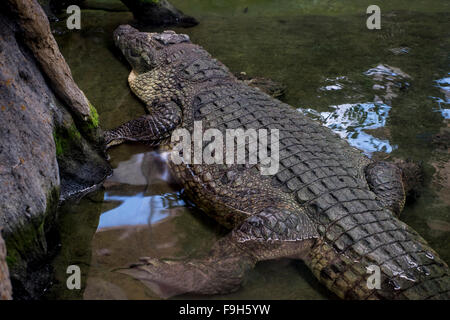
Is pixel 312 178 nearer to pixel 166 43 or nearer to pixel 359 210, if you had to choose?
pixel 359 210

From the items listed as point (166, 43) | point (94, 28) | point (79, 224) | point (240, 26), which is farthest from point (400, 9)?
point (79, 224)

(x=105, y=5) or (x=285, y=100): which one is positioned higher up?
(x=105, y=5)

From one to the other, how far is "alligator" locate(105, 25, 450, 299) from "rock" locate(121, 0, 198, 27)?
9.70 feet

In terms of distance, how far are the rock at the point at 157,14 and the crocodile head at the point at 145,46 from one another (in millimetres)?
1233

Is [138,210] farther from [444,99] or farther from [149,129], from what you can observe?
[444,99]

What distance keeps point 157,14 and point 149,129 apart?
3.14 m

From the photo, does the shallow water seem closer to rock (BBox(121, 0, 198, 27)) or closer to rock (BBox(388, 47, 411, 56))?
rock (BBox(388, 47, 411, 56))

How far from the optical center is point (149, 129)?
392cm

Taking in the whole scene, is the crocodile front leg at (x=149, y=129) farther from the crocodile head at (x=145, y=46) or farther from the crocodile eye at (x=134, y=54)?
the crocodile eye at (x=134, y=54)

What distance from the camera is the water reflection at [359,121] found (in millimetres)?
3904

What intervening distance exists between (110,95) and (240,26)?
110 inches

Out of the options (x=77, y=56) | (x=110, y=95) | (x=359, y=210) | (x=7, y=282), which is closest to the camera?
(x=7, y=282)

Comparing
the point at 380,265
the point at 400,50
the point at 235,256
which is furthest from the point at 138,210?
the point at 400,50

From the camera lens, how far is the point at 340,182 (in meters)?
2.84
